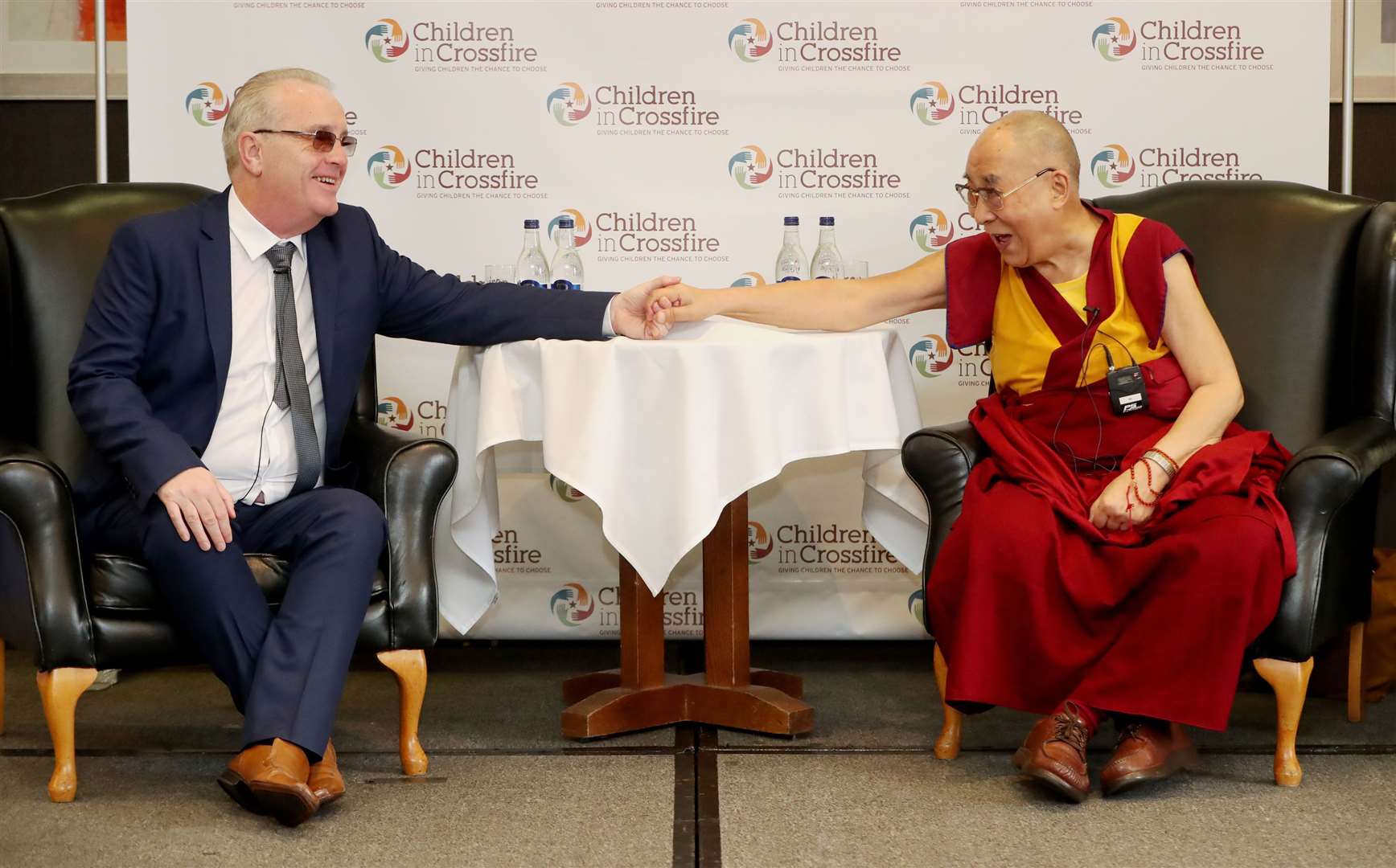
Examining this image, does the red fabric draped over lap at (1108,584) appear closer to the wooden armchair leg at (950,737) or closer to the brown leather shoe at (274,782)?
the wooden armchair leg at (950,737)

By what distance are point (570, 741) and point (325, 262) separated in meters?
1.03

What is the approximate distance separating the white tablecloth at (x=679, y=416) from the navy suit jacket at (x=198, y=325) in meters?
0.16

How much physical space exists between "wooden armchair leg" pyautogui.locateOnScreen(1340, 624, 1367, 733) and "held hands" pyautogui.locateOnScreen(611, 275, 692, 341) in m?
1.54

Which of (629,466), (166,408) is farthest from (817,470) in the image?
(166,408)

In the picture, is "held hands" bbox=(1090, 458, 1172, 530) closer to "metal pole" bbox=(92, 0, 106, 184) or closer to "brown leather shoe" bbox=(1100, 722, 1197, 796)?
"brown leather shoe" bbox=(1100, 722, 1197, 796)

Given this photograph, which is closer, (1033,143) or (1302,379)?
(1033,143)

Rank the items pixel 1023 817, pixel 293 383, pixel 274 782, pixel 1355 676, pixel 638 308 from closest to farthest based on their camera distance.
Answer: pixel 274 782 < pixel 1023 817 < pixel 293 383 < pixel 638 308 < pixel 1355 676

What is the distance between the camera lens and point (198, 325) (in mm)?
2461

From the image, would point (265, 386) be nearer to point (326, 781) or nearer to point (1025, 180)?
point (326, 781)

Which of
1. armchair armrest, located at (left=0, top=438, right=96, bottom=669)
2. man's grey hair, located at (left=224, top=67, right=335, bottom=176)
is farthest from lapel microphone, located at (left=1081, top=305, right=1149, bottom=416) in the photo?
armchair armrest, located at (left=0, top=438, right=96, bottom=669)

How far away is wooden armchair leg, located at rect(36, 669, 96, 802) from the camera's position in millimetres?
2229

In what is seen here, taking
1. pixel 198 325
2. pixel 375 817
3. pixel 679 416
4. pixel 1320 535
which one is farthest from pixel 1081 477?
pixel 198 325

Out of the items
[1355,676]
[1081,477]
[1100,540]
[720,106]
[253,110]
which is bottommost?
[1355,676]

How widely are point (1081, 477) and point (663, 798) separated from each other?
959 mm
